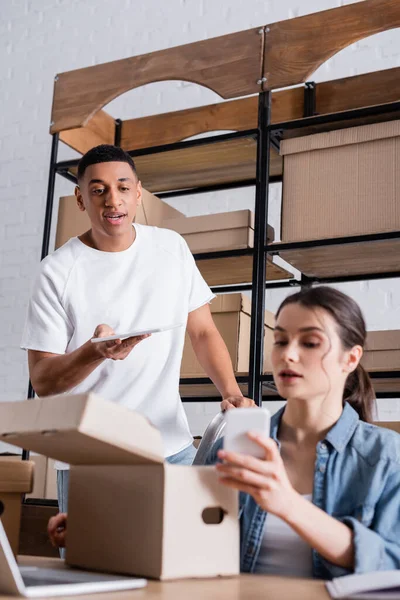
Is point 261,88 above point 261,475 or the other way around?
above

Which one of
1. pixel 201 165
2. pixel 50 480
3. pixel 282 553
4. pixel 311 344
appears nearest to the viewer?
pixel 282 553

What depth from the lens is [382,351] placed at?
2.24 meters

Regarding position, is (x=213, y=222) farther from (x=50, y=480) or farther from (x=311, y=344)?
(x=311, y=344)

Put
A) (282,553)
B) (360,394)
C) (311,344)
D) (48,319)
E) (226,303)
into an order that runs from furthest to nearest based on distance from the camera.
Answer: (226,303) → (48,319) → (360,394) → (311,344) → (282,553)

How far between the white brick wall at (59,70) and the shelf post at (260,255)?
2.74 ft

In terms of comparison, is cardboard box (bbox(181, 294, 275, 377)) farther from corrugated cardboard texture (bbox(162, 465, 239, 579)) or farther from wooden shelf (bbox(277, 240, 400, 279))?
corrugated cardboard texture (bbox(162, 465, 239, 579))

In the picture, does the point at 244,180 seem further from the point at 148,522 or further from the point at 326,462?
the point at 148,522

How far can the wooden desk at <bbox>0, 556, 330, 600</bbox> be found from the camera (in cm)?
72

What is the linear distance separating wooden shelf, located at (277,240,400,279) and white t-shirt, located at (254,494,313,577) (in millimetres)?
1372

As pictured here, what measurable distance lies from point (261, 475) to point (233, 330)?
5.39 feet

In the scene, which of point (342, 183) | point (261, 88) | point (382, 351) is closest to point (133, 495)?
point (382, 351)

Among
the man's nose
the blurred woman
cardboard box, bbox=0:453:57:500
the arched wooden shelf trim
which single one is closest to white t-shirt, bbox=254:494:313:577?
the blurred woman

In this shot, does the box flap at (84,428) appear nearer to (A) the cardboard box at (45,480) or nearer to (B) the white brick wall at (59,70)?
(A) the cardboard box at (45,480)

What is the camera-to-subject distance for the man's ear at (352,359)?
3.91 ft
